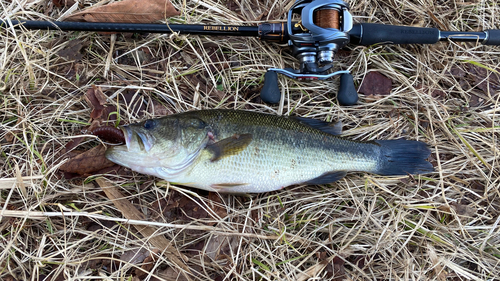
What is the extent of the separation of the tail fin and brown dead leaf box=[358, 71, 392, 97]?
615 millimetres

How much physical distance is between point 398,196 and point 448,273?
0.83 metres

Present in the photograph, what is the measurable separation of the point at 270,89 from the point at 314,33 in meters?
0.65

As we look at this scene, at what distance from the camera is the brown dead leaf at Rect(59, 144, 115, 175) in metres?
2.48

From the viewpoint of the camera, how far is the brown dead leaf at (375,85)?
308cm

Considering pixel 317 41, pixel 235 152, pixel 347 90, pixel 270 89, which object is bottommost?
pixel 235 152

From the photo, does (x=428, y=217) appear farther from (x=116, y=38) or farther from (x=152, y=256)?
(x=116, y=38)

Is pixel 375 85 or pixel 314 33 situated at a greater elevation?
pixel 314 33

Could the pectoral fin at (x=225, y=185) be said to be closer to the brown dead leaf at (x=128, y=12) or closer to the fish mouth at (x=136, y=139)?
the fish mouth at (x=136, y=139)

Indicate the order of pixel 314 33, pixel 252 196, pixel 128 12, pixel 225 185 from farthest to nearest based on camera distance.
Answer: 1. pixel 128 12
2. pixel 252 196
3. pixel 314 33
4. pixel 225 185

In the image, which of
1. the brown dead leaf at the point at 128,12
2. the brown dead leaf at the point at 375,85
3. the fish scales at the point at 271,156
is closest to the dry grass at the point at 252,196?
the brown dead leaf at the point at 375,85

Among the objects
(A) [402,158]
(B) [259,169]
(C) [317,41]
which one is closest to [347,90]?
(C) [317,41]

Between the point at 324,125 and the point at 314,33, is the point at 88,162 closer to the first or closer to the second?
the point at 324,125

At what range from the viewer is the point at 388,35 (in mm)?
2902

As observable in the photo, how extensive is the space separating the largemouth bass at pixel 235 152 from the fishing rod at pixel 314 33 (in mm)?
474
